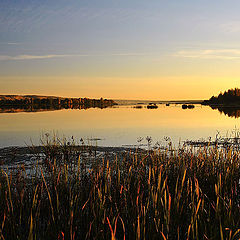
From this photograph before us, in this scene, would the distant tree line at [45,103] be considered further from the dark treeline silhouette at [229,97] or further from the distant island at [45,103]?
the dark treeline silhouette at [229,97]

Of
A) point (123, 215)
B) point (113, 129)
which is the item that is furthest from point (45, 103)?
point (123, 215)

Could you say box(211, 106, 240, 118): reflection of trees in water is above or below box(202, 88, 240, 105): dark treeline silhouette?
below

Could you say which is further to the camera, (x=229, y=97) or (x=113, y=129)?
(x=229, y=97)

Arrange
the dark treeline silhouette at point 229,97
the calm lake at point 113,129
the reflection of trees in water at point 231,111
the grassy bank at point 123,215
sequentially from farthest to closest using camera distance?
the dark treeline silhouette at point 229,97
the reflection of trees in water at point 231,111
the calm lake at point 113,129
the grassy bank at point 123,215

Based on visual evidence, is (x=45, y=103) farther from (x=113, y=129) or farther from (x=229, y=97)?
(x=113, y=129)

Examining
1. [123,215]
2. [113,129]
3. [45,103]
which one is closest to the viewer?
[123,215]

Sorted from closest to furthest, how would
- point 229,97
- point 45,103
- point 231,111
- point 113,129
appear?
point 113,129 < point 231,111 < point 229,97 < point 45,103

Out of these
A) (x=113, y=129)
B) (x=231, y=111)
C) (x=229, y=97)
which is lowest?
(x=113, y=129)

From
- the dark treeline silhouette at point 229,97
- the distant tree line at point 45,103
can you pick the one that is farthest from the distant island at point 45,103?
the dark treeline silhouette at point 229,97

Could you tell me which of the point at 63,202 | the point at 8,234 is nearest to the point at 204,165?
the point at 63,202

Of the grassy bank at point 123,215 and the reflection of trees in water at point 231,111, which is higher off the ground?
the reflection of trees in water at point 231,111

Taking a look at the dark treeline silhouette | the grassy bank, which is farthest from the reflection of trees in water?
the grassy bank

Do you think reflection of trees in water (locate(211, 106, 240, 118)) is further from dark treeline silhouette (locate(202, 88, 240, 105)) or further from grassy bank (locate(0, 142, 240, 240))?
grassy bank (locate(0, 142, 240, 240))

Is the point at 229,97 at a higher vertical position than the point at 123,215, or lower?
higher
